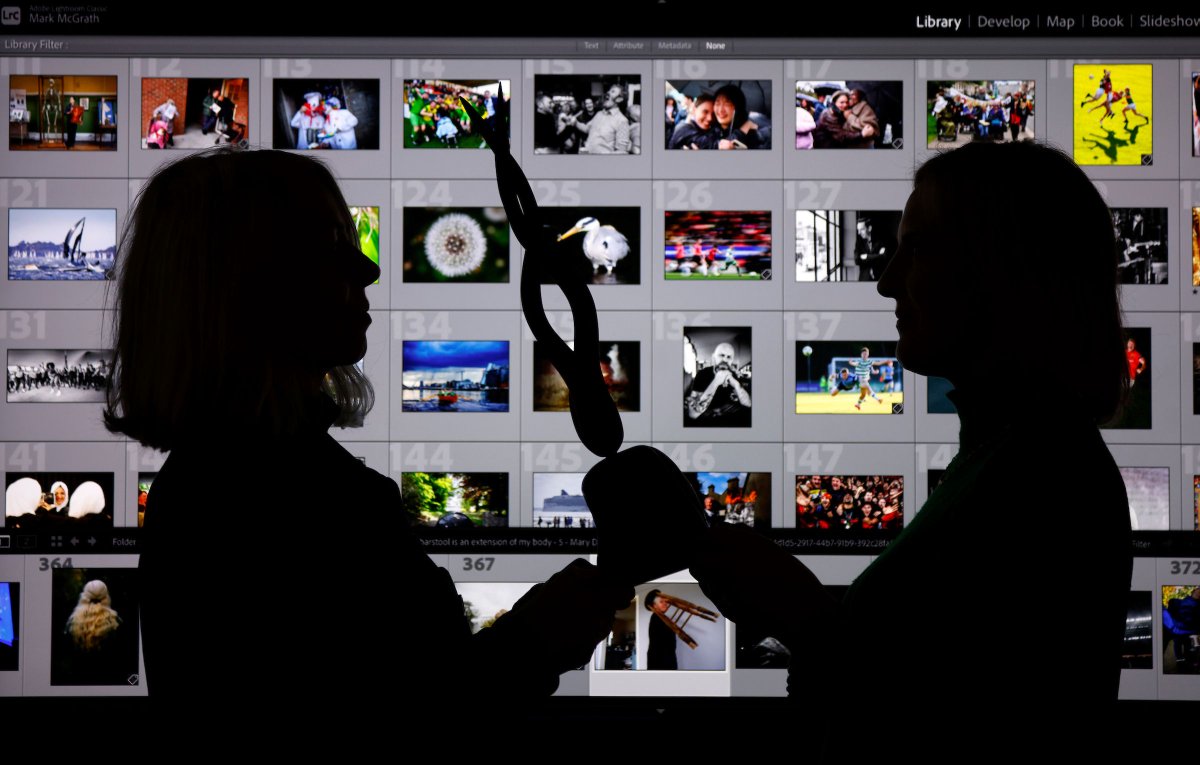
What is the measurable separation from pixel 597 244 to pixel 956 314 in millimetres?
924

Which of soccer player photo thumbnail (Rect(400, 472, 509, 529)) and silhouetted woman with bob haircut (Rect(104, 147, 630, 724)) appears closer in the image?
silhouetted woman with bob haircut (Rect(104, 147, 630, 724))

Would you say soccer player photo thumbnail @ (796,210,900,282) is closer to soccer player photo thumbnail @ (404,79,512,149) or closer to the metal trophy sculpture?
soccer player photo thumbnail @ (404,79,512,149)

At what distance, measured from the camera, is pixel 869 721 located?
866 mm

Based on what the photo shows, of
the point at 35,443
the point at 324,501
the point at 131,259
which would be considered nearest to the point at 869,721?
the point at 324,501

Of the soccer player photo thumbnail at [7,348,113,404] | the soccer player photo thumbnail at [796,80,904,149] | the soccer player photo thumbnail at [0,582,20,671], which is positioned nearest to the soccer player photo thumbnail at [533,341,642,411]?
the soccer player photo thumbnail at [796,80,904,149]

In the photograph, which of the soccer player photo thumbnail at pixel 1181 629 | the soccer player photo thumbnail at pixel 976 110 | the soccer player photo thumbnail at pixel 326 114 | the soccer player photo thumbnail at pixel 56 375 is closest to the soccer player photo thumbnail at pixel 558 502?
the soccer player photo thumbnail at pixel 326 114

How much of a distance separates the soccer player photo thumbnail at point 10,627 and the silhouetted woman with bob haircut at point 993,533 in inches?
58.7

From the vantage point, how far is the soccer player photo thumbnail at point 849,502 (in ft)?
5.72

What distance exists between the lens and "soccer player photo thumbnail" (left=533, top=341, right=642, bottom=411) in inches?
69.0

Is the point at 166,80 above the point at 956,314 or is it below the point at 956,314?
above

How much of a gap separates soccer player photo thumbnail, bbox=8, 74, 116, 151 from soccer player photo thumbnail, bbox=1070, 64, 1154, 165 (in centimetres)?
192

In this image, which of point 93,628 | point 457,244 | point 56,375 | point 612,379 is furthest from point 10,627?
point 612,379

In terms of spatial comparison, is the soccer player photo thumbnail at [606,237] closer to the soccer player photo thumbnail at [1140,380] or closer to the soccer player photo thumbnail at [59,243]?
the soccer player photo thumbnail at [59,243]

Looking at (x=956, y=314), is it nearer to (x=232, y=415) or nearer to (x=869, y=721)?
(x=869, y=721)
